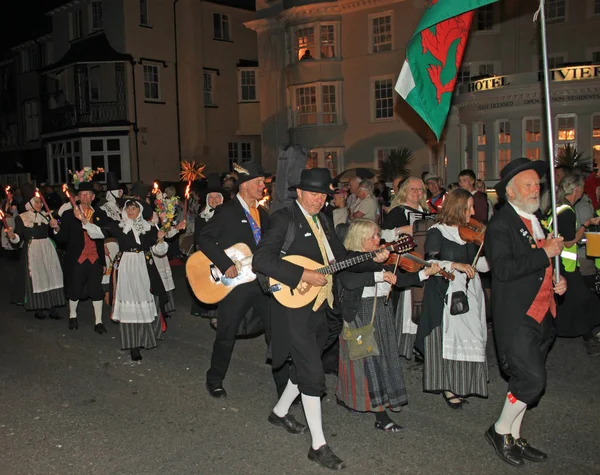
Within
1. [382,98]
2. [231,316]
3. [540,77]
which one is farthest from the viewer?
[382,98]

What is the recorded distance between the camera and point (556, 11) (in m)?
23.7

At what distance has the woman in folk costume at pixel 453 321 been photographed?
556cm

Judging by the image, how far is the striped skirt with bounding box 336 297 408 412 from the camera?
17.2 ft

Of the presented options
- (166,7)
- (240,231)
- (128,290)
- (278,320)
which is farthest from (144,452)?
(166,7)

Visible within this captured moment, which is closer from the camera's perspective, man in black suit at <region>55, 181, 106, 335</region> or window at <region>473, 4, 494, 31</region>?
man in black suit at <region>55, 181, 106, 335</region>

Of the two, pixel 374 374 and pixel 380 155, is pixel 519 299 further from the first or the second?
pixel 380 155

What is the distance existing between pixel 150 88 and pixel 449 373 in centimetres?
2837

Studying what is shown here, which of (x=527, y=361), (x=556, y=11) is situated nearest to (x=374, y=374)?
(x=527, y=361)

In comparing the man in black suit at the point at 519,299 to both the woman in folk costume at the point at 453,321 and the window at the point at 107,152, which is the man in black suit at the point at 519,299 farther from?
the window at the point at 107,152

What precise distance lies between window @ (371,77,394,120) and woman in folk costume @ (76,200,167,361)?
20196 millimetres

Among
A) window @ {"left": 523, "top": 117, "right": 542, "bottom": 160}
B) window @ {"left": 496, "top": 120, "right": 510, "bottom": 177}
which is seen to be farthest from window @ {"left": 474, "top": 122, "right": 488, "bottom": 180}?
window @ {"left": 523, "top": 117, "right": 542, "bottom": 160}

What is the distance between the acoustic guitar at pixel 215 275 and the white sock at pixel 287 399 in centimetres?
129

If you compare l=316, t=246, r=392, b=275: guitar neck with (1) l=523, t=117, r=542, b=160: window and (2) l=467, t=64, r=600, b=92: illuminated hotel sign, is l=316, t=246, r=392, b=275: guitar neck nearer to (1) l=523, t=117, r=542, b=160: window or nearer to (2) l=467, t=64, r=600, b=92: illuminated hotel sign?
(2) l=467, t=64, r=600, b=92: illuminated hotel sign

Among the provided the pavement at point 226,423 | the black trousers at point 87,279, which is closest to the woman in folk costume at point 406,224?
the pavement at point 226,423
